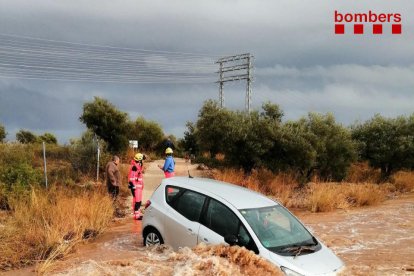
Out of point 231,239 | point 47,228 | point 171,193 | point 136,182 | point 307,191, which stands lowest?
point 307,191

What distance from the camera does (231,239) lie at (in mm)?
7164

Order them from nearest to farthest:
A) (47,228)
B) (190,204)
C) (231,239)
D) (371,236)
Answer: (231,239)
(190,204)
(47,228)
(371,236)

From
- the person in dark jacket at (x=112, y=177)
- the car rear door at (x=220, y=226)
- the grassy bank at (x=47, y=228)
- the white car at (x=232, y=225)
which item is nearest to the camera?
the white car at (x=232, y=225)

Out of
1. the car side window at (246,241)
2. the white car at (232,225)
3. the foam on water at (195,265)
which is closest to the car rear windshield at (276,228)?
the white car at (232,225)

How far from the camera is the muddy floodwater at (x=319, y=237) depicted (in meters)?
6.40

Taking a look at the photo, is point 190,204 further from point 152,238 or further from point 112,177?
point 112,177

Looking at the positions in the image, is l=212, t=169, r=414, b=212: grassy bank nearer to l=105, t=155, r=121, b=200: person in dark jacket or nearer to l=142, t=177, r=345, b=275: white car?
l=105, t=155, r=121, b=200: person in dark jacket

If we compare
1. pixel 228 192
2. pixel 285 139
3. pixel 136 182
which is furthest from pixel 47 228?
pixel 285 139

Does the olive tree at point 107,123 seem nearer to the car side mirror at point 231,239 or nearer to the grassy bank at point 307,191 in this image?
the grassy bank at point 307,191

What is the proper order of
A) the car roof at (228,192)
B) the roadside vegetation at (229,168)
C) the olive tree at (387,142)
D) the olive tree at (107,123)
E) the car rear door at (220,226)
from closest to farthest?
the car rear door at (220,226)
the car roof at (228,192)
the roadside vegetation at (229,168)
the olive tree at (387,142)
the olive tree at (107,123)

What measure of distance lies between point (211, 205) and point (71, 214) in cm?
495

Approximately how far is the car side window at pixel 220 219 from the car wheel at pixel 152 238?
48.1 inches

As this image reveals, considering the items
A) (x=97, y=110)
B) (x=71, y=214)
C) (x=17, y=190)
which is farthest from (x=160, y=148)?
(x=71, y=214)

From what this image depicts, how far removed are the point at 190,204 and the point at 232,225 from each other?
3.82 feet
